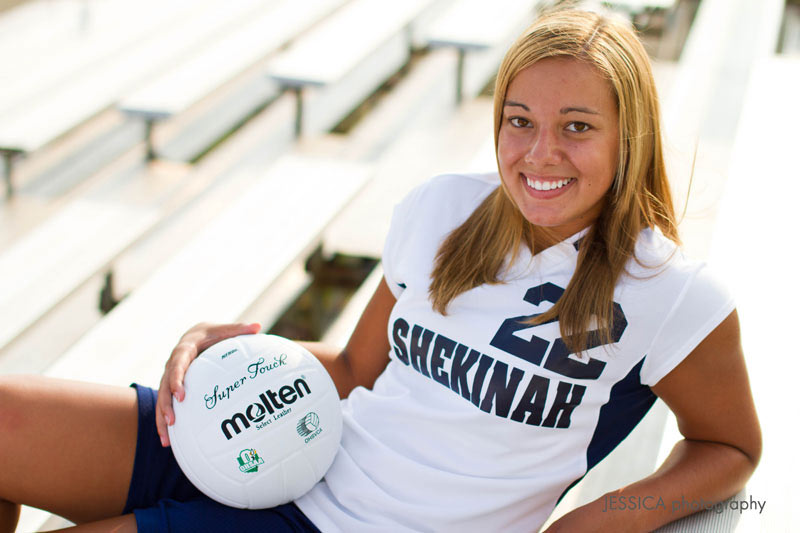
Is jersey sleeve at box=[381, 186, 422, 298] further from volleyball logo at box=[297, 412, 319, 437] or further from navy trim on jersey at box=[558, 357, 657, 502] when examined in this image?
navy trim on jersey at box=[558, 357, 657, 502]

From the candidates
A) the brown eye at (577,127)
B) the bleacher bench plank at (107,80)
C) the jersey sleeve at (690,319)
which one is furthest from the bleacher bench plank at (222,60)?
the jersey sleeve at (690,319)

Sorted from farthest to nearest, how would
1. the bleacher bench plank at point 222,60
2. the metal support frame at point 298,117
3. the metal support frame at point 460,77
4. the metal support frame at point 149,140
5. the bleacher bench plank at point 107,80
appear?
the metal support frame at point 460,77, the metal support frame at point 298,117, the metal support frame at point 149,140, the bleacher bench plank at point 222,60, the bleacher bench plank at point 107,80

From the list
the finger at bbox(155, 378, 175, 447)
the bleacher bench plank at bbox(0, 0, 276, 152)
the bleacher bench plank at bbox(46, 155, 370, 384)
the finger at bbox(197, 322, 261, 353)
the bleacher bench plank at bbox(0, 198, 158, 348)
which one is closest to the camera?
the finger at bbox(155, 378, 175, 447)

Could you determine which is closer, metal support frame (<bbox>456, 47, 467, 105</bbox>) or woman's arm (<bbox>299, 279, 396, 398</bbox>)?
woman's arm (<bbox>299, 279, 396, 398</bbox>)

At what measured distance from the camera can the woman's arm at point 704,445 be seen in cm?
119

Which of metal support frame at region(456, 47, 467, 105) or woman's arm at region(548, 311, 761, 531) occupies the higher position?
woman's arm at region(548, 311, 761, 531)

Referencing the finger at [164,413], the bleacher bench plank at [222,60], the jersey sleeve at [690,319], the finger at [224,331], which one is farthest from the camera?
the bleacher bench plank at [222,60]

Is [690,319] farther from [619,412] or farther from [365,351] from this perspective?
[365,351]

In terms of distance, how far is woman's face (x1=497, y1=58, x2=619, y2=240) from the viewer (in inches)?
47.7

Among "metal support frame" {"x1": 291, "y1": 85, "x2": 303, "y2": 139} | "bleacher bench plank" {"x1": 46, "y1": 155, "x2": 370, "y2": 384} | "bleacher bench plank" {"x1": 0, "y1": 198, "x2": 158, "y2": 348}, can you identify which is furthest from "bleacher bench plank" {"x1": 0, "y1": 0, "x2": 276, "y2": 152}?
"bleacher bench plank" {"x1": 46, "y1": 155, "x2": 370, "y2": 384}

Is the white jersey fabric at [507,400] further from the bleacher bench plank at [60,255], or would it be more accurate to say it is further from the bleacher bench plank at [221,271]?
the bleacher bench plank at [60,255]

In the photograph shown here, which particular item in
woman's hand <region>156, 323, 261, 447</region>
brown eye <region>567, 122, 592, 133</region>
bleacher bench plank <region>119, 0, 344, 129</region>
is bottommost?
bleacher bench plank <region>119, 0, 344, 129</region>

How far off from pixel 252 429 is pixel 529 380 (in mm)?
420

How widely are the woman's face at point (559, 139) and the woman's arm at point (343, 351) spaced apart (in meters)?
0.34
